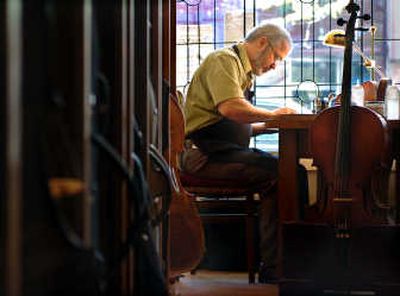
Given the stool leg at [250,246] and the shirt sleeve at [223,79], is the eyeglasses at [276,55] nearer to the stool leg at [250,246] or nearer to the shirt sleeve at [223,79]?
the shirt sleeve at [223,79]

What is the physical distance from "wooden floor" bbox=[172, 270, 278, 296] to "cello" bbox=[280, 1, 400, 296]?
242 millimetres

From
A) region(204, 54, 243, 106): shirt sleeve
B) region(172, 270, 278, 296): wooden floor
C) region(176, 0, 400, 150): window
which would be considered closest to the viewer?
region(172, 270, 278, 296): wooden floor

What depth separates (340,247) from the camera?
2.79 meters

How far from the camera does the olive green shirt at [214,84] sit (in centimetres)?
328

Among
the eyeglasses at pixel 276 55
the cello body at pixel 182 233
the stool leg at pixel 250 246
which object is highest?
the eyeglasses at pixel 276 55

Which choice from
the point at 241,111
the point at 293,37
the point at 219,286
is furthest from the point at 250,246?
the point at 293,37

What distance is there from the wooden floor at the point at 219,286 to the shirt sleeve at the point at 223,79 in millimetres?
737

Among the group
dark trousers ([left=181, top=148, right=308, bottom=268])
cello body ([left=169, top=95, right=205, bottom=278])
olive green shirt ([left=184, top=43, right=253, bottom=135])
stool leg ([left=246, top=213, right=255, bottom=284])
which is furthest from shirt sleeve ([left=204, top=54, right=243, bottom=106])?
cello body ([left=169, top=95, right=205, bottom=278])

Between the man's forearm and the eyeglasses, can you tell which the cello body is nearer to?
the man's forearm

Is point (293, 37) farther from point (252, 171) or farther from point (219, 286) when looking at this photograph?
point (219, 286)

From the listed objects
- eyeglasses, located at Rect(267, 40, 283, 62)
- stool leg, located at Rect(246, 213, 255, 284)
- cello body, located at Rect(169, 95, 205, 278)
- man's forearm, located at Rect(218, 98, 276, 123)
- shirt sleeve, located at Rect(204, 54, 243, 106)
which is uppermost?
eyeglasses, located at Rect(267, 40, 283, 62)

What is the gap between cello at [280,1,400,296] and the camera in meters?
2.71

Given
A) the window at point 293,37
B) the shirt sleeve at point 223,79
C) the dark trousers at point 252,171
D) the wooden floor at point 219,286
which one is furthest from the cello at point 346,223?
the window at point 293,37

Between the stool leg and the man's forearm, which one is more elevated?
the man's forearm
